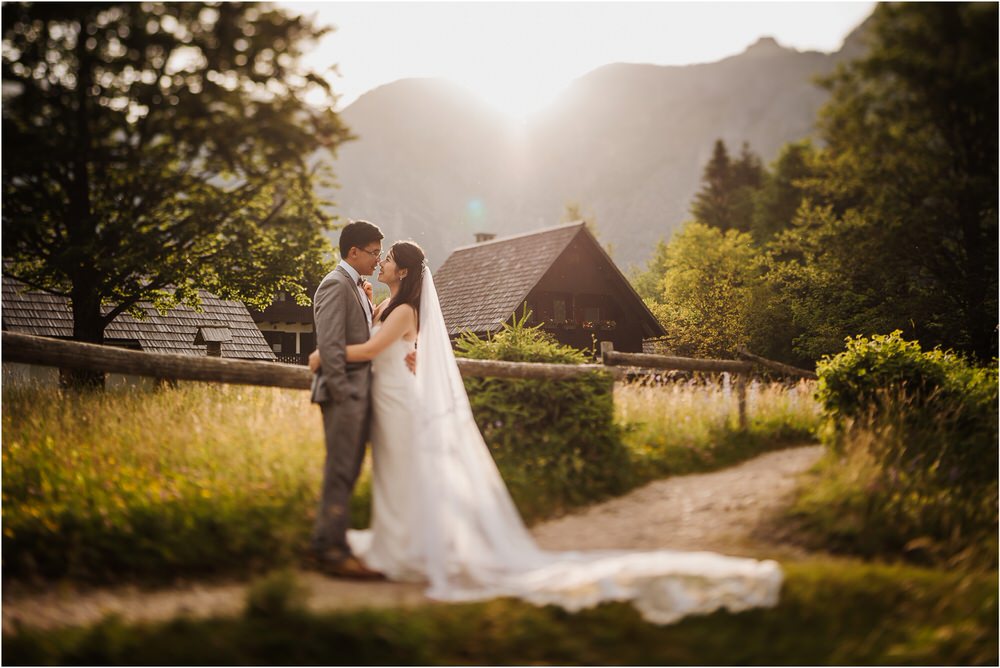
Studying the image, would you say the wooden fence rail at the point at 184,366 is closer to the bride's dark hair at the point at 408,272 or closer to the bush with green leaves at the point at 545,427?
→ the bush with green leaves at the point at 545,427

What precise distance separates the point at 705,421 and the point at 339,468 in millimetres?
2621

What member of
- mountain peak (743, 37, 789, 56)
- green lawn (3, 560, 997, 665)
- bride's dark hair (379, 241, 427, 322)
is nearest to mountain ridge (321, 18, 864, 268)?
mountain peak (743, 37, 789, 56)

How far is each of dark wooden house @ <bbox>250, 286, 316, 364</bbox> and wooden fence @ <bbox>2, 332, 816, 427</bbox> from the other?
0.47m

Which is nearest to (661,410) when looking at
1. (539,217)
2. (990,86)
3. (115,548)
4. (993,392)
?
(539,217)

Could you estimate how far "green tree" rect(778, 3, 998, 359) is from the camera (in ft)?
13.9

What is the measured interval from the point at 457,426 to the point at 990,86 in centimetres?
359

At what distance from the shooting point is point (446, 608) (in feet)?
11.7

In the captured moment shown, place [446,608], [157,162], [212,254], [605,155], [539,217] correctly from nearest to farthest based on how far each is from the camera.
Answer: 1. [446,608]
2. [157,162]
3. [212,254]
4. [605,155]
5. [539,217]

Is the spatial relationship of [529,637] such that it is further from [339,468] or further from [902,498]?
[902,498]

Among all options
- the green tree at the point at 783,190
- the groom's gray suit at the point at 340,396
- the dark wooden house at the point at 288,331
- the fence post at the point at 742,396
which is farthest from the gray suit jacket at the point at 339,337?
the fence post at the point at 742,396

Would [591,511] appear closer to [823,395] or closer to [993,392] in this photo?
[823,395]

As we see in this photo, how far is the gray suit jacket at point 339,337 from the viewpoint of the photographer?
158 inches

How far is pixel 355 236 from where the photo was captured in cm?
434

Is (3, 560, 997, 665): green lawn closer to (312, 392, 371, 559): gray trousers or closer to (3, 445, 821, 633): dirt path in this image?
(3, 445, 821, 633): dirt path
